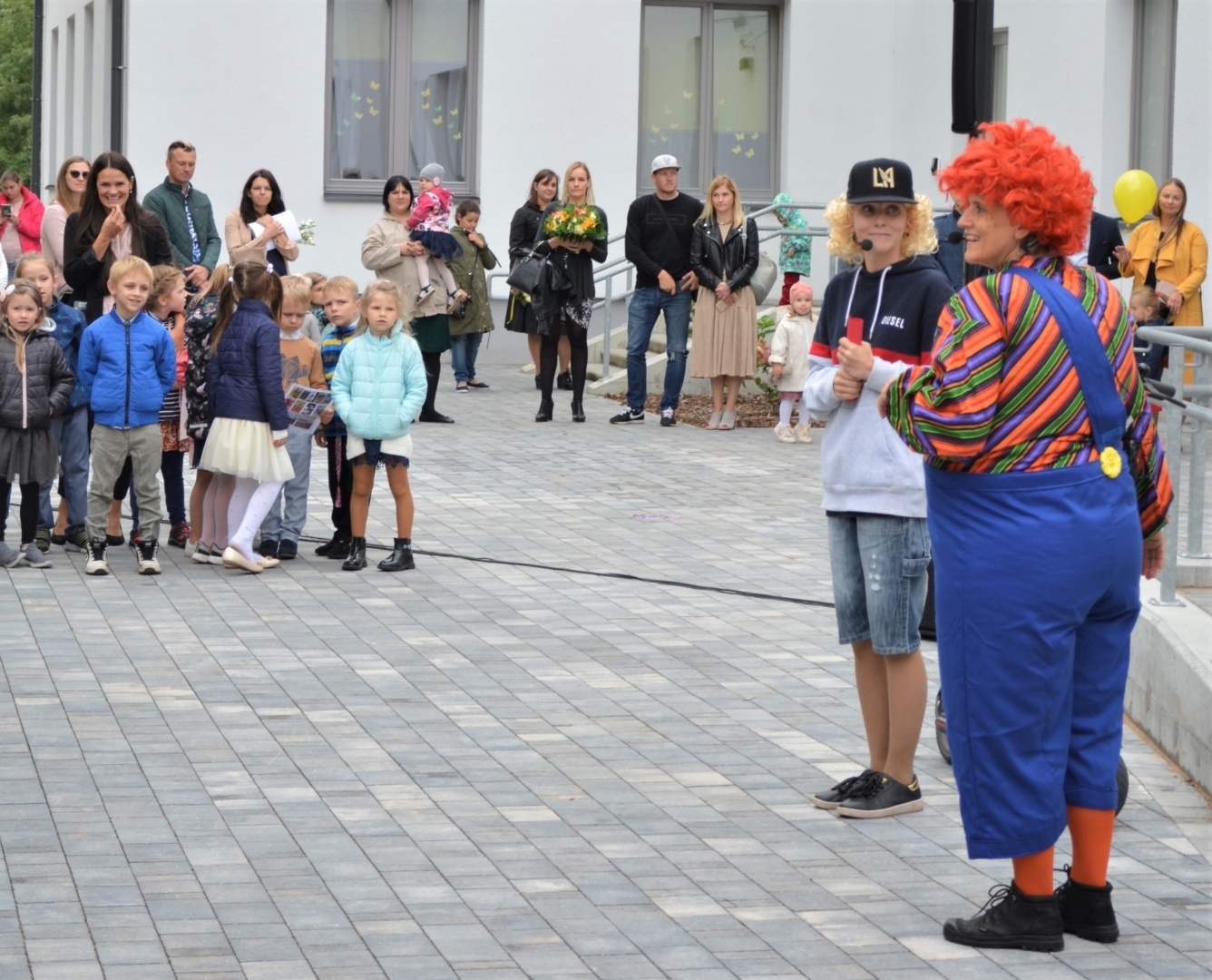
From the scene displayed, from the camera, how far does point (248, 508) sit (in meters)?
10.4

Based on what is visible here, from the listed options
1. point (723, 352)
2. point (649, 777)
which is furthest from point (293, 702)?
point (723, 352)

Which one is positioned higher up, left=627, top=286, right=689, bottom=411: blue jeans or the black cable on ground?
left=627, top=286, right=689, bottom=411: blue jeans

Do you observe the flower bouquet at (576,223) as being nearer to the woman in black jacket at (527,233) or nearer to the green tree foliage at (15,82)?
the woman in black jacket at (527,233)

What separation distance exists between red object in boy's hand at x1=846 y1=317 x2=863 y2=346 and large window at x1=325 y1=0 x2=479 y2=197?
17.8 meters

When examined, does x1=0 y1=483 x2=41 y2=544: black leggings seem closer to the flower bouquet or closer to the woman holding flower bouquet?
the woman holding flower bouquet

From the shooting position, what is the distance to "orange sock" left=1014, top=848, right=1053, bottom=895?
4988 mm

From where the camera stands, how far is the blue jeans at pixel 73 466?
10547 mm

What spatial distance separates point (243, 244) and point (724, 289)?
4.28m

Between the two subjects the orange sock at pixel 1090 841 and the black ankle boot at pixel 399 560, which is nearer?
the orange sock at pixel 1090 841

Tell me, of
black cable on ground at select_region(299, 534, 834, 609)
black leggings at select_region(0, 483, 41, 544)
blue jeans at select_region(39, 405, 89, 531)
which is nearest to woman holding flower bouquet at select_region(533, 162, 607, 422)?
black cable on ground at select_region(299, 534, 834, 609)

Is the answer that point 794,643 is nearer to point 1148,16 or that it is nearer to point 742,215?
point 742,215

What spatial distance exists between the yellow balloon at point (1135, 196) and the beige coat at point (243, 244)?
6738 mm

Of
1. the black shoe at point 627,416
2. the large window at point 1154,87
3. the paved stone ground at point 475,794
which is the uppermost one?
the large window at point 1154,87

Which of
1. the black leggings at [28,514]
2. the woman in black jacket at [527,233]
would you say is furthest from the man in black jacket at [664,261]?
the black leggings at [28,514]
